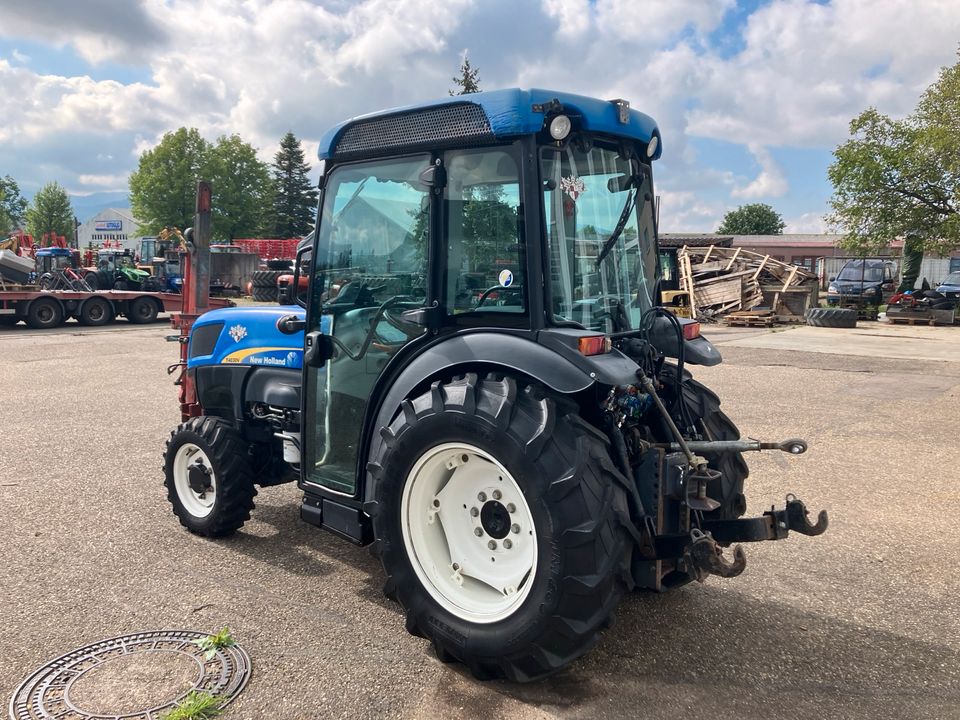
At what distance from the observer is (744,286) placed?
75.7 ft

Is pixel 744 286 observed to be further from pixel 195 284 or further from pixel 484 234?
pixel 484 234

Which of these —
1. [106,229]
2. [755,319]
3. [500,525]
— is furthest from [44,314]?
[106,229]

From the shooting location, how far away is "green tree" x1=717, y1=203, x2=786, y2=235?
88875 mm

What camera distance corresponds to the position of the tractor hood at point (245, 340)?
467 centimetres

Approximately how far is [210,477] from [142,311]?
19.2 meters

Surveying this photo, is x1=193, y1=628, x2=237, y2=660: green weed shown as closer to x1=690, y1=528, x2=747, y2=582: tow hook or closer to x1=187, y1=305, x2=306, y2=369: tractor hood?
x1=187, y1=305, x2=306, y2=369: tractor hood

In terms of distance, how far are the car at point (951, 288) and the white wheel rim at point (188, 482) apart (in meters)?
25.5

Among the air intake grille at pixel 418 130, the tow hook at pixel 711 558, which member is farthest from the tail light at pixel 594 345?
the air intake grille at pixel 418 130

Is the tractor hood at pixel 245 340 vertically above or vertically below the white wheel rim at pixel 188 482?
above

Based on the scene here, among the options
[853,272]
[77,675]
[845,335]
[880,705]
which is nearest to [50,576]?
[77,675]

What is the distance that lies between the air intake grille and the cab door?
8 cm

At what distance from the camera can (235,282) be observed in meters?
36.1

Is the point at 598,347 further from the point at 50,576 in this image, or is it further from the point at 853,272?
the point at 853,272

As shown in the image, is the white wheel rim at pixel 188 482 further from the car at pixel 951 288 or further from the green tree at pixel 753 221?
the green tree at pixel 753 221
